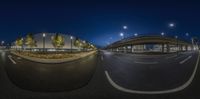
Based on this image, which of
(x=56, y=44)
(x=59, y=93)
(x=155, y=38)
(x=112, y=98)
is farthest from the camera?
(x=56, y=44)

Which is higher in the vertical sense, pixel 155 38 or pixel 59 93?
pixel 155 38

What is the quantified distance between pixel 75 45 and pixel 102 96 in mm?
163564

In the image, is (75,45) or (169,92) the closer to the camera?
(169,92)

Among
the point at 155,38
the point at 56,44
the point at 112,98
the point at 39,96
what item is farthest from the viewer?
the point at 56,44

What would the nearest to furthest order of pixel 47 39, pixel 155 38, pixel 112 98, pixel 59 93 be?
pixel 112 98 → pixel 59 93 → pixel 155 38 → pixel 47 39

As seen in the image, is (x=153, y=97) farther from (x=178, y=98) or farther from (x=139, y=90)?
(x=139, y=90)

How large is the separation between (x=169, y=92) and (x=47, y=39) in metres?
162

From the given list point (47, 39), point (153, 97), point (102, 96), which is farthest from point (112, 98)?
point (47, 39)

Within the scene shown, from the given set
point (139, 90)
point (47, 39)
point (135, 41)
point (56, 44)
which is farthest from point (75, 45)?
point (139, 90)

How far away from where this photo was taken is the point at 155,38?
3605 inches

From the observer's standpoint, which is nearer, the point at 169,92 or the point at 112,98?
the point at 112,98

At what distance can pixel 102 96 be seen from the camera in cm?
651

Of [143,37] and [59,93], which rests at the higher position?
[143,37]

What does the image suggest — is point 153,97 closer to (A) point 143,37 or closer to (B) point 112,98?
(B) point 112,98
